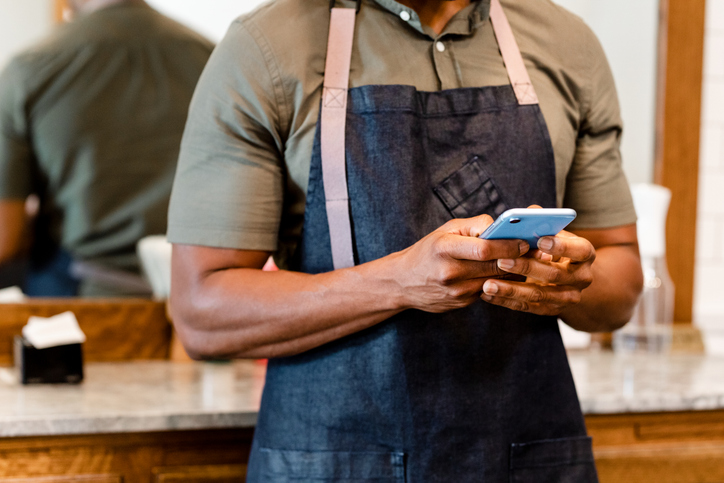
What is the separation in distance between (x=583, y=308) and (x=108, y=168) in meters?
1.11

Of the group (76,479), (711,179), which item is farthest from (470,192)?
(711,179)

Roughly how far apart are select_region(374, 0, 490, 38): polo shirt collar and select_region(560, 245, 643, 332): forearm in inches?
14.8

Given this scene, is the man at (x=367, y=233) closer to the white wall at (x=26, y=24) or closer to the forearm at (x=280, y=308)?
the forearm at (x=280, y=308)

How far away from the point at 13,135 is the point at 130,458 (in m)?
0.78

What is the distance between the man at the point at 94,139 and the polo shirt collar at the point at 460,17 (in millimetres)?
830

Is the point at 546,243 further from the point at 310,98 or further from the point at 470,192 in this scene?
the point at 310,98

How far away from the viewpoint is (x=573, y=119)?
1056 mm

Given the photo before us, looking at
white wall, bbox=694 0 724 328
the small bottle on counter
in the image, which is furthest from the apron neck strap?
white wall, bbox=694 0 724 328

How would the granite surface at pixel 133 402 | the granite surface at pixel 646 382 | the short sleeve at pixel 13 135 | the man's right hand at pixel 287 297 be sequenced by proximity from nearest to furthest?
the man's right hand at pixel 287 297 → the granite surface at pixel 133 402 → the granite surface at pixel 646 382 → the short sleeve at pixel 13 135

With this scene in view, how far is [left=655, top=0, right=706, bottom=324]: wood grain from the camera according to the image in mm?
2000

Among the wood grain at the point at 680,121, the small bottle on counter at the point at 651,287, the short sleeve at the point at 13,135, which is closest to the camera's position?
the short sleeve at the point at 13,135

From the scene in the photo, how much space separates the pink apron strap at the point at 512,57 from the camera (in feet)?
3.33

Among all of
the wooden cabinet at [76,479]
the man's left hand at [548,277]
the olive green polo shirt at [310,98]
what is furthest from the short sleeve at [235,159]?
the wooden cabinet at [76,479]

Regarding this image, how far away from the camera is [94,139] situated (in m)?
1.64
